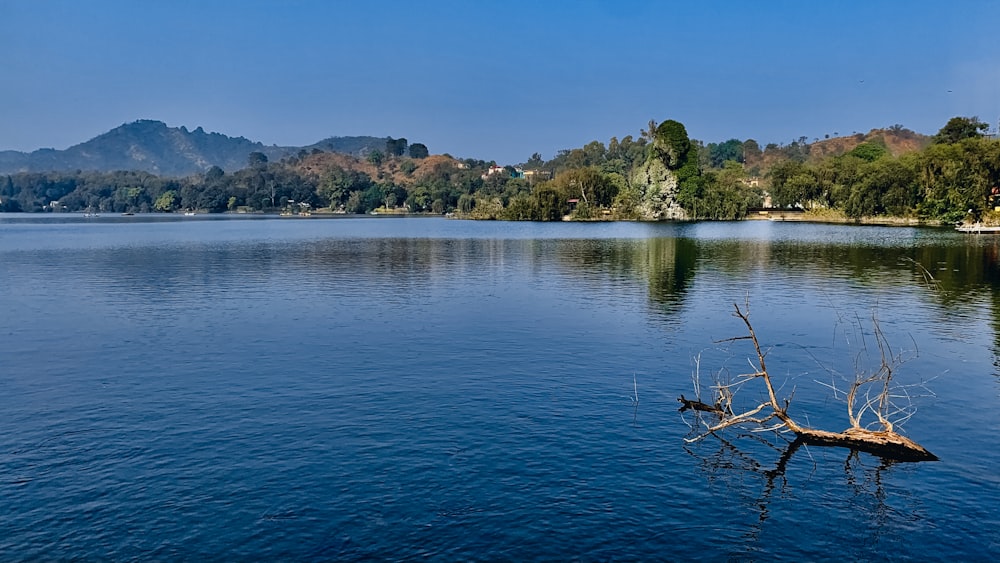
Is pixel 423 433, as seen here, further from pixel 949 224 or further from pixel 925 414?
pixel 949 224

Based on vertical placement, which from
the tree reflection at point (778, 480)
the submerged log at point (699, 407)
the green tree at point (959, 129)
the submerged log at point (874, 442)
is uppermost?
the green tree at point (959, 129)

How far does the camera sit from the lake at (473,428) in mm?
18812

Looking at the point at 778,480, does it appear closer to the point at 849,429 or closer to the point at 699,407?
the point at 849,429

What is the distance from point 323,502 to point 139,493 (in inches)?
215

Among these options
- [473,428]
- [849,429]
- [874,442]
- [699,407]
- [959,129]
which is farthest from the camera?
[959,129]

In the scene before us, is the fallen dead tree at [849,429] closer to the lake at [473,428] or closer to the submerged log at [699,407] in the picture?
the submerged log at [699,407]

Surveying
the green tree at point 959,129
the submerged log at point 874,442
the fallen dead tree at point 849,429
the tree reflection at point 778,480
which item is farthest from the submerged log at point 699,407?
the green tree at point 959,129

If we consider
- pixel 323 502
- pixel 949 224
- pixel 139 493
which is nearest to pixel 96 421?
pixel 139 493

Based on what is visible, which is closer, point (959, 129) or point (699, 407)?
point (699, 407)

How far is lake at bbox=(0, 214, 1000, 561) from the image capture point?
18812 mm

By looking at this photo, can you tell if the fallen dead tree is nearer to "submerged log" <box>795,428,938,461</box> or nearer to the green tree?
"submerged log" <box>795,428,938,461</box>

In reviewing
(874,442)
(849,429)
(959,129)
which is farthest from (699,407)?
(959,129)

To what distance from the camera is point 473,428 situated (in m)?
26.7

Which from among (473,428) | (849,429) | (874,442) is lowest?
(473,428)
